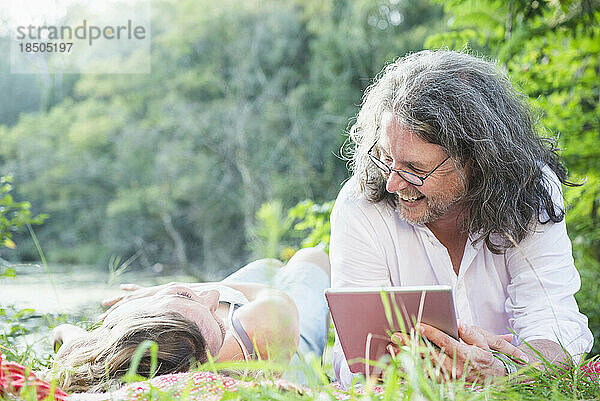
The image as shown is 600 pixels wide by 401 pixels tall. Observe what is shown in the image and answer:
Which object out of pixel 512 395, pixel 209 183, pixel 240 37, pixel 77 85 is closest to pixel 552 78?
pixel 512 395

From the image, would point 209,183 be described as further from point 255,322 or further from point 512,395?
point 512,395

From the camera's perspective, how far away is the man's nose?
169 cm

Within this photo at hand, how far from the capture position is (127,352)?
1.49 metres

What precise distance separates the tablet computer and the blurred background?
7.71 m

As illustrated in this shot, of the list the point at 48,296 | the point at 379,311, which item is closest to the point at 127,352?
the point at 379,311

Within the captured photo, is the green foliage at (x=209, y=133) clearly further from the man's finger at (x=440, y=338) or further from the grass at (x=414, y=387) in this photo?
the grass at (x=414, y=387)

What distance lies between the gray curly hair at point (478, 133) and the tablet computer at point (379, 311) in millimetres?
467

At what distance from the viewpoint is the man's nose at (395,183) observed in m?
1.69

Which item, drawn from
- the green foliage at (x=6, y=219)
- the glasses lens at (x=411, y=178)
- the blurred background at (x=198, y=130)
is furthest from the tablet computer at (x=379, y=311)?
the blurred background at (x=198, y=130)

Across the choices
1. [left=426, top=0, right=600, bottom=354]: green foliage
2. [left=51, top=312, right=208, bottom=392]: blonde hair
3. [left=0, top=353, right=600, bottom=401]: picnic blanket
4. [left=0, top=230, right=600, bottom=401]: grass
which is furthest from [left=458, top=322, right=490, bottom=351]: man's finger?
[left=426, top=0, right=600, bottom=354]: green foliage

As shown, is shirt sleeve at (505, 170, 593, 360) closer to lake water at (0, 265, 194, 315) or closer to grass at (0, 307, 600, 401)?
grass at (0, 307, 600, 401)

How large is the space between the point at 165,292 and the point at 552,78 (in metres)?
2.52

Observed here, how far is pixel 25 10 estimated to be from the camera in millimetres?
9461

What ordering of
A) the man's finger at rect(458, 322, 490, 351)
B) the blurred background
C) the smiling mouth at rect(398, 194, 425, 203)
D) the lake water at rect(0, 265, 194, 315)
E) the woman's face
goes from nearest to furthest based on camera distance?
the man's finger at rect(458, 322, 490, 351) < the woman's face < the smiling mouth at rect(398, 194, 425, 203) < the lake water at rect(0, 265, 194, 315) < the blurred background
